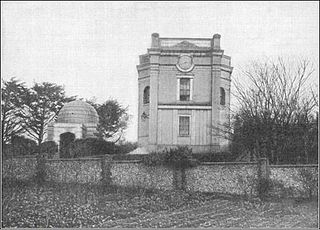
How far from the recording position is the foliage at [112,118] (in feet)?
186

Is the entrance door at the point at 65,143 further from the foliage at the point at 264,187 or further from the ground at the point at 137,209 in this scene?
the foliage at the point at 264,187

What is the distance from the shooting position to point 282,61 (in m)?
26.4

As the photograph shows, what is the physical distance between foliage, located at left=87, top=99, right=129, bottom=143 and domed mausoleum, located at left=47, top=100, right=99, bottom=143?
1611cm

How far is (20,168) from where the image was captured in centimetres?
2216

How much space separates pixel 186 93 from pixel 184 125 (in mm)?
2375

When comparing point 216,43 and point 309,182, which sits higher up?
point 216,43

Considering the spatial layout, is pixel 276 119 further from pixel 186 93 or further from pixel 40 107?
pixel 40 107

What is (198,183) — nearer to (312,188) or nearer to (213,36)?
(312,188)

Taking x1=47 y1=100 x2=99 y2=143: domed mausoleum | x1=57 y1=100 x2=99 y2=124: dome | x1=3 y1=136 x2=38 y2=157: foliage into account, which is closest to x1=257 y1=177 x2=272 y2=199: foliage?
x1=3 y1=136 x2=38 y2=157: foliage

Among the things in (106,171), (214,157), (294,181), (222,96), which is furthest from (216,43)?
(294,181)

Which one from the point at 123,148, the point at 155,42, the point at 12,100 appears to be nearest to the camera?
the point at 155,42

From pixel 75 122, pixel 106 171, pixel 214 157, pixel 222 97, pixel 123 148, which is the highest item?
pixel 222 97

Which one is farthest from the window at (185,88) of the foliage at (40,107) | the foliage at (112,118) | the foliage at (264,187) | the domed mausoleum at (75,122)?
the foliage at (112,118)

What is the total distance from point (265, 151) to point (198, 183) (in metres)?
5.63
